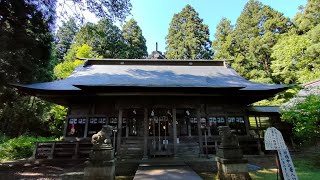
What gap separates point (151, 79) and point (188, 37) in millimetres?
17853

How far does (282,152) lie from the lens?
4.36 m

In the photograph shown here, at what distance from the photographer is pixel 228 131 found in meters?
5.70

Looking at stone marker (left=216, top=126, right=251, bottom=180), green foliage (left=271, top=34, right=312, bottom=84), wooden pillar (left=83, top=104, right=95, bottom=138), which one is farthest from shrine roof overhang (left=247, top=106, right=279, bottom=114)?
wooden pillar (left=83, top=104, right=95, bottom=138)

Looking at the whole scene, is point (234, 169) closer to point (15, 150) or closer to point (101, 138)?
point (101, 138)

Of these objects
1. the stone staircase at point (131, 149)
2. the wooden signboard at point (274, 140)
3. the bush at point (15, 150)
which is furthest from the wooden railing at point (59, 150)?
the wooden signboard at point (274, 140)

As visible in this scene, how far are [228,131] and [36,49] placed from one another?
951 cm

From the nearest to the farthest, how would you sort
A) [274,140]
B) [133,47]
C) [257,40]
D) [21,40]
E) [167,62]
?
1. [274,140]
2. [21,40]
3. [167,62]
4. [257,40]
5. [133,47]

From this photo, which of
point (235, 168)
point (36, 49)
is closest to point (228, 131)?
point (235, 168)

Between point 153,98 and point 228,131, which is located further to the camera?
point 153,98

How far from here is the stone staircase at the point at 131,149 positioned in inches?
359

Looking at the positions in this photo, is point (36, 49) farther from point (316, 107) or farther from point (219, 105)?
point (316, 107)

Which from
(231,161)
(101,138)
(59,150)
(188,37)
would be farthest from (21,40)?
(188,37)

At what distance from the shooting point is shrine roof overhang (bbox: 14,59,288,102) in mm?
8773

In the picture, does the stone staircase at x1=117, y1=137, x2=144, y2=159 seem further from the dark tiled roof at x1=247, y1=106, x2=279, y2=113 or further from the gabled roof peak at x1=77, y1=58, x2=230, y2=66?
the gabled roof peak at x1=77, y1=58, x2=230, y2=66
